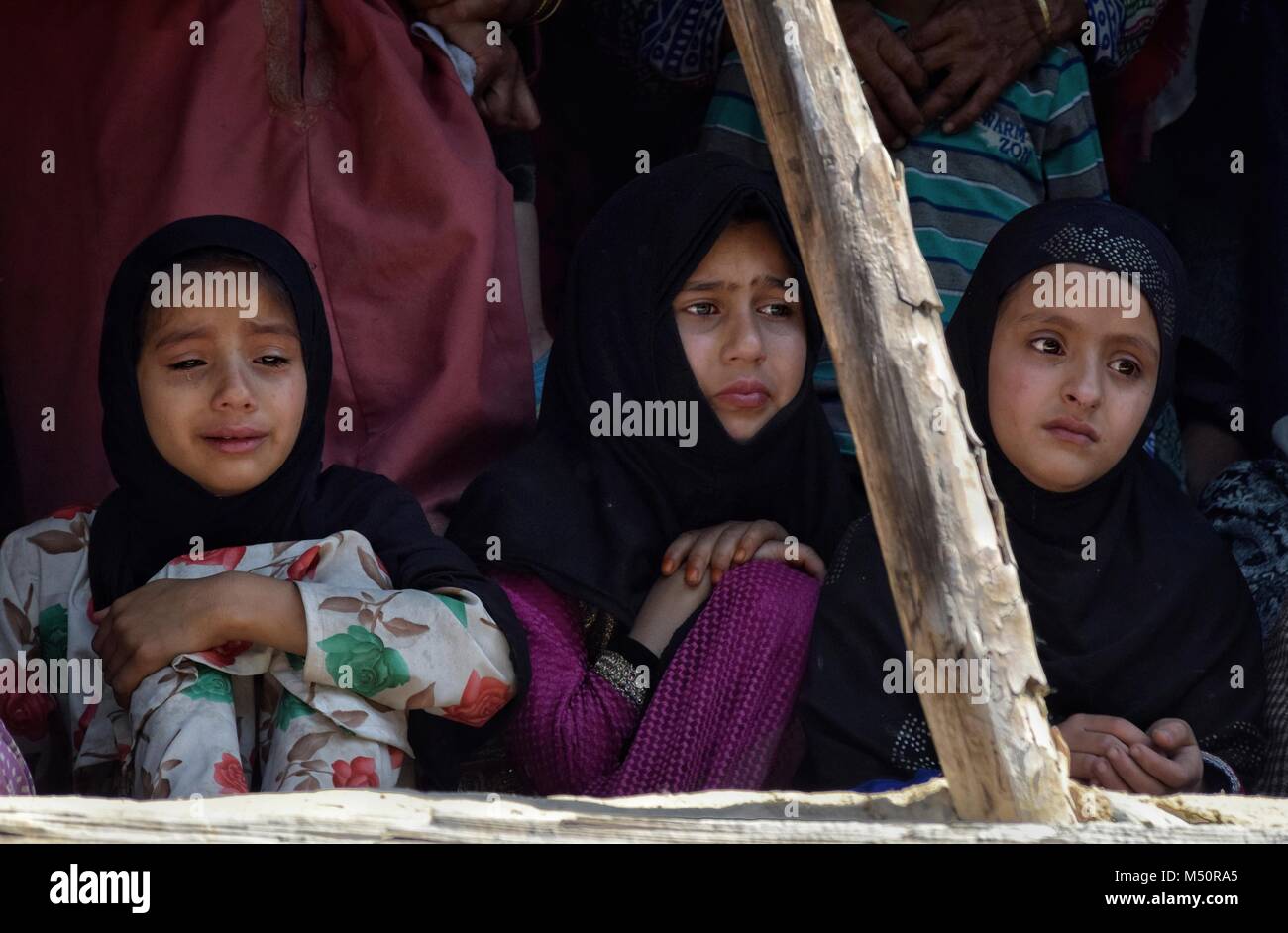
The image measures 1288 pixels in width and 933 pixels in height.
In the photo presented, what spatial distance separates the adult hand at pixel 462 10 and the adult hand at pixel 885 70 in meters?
0.59

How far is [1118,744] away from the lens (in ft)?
7.79

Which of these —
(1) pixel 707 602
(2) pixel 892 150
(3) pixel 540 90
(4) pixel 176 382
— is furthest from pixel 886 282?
(3) pixel 540 90

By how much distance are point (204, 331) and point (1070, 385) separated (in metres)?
1.22

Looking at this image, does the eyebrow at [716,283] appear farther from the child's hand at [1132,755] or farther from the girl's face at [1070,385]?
the child's hand at [1132,755]

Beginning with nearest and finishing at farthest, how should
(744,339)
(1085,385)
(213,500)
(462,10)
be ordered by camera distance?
(213,500) < (1085,385) < (744,339) < (462,10)

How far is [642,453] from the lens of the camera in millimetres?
2674

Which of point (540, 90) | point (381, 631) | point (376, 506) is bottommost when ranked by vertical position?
point (381, 631)

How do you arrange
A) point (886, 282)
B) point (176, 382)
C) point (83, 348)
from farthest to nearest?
1. point (83, 348)
2. point (176, 382)
3. point (886, 282)

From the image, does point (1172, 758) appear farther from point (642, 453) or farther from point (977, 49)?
point (977, 49)

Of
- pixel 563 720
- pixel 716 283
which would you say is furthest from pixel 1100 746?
pixel 716 283

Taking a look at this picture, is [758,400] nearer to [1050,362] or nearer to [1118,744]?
[1050,362]

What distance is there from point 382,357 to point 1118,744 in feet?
4.22

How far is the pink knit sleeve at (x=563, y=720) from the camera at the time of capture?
2391 millimetres

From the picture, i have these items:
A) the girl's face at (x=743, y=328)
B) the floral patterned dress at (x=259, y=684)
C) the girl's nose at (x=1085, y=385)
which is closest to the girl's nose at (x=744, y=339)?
the girl's face at (x=743, y=328)
